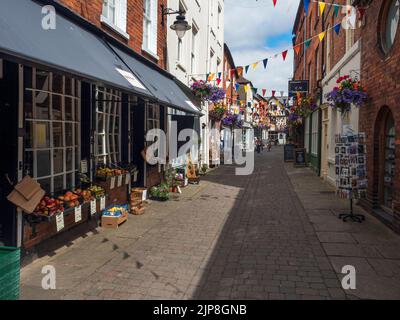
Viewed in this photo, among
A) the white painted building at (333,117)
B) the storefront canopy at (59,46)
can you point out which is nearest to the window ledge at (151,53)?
the storefront canopy at (59,46)

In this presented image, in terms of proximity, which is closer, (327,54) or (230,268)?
(230,268)

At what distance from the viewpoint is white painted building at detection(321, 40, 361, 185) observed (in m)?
9.53

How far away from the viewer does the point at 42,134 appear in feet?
17.7

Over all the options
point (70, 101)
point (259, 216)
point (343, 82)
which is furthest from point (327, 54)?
point (70, 101)

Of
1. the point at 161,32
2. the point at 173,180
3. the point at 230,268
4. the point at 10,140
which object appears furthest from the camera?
the point at 173,180

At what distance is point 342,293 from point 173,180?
7.81m

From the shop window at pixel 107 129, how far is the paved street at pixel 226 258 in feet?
4.92

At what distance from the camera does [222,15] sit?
2297 centimetres

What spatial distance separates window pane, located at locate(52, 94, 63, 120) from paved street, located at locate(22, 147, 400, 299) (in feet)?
6.87

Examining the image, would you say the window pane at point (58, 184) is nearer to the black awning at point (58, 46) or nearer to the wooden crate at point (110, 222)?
the wooden crate at point (110, 222)

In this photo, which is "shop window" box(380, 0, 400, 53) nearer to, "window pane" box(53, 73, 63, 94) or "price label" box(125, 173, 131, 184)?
"price label" box(125, 173, 131, 184)

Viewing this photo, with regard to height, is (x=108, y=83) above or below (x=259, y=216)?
above
